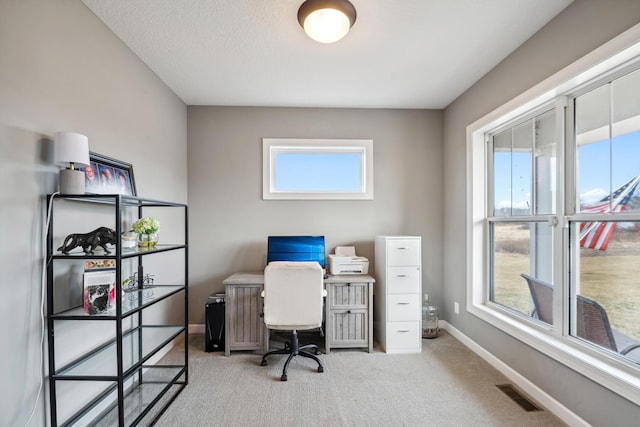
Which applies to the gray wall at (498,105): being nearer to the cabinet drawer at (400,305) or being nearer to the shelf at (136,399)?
the cabinet drawer at (400,305)

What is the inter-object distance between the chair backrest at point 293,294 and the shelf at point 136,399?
2.83 feet

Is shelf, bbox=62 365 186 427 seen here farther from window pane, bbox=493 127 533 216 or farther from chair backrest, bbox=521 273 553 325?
window pane, bbox=493 127 533 216

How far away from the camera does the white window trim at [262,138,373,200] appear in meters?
3.47

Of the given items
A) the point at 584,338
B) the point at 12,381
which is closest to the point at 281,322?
the point at 12,381

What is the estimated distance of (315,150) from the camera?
357 cm

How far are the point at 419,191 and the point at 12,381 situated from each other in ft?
11.7

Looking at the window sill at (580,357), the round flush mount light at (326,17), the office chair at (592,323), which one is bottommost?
the window sill at (580,357)

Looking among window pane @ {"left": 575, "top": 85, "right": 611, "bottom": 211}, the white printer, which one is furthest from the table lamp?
window pane @ {"left": 575, "top": 85, "right": 611, "bottom": 211}

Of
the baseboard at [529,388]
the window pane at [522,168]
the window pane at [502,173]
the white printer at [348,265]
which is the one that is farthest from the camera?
the white printer at [348,265]

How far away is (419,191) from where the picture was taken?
359 centimetres

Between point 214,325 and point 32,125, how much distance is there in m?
2.16

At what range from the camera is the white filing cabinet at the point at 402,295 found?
2939mm

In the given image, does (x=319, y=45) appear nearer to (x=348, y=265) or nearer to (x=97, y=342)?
(x=348, y=265)

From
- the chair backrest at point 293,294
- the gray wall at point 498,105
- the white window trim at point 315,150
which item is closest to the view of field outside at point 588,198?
the gray wall at point 498,105
